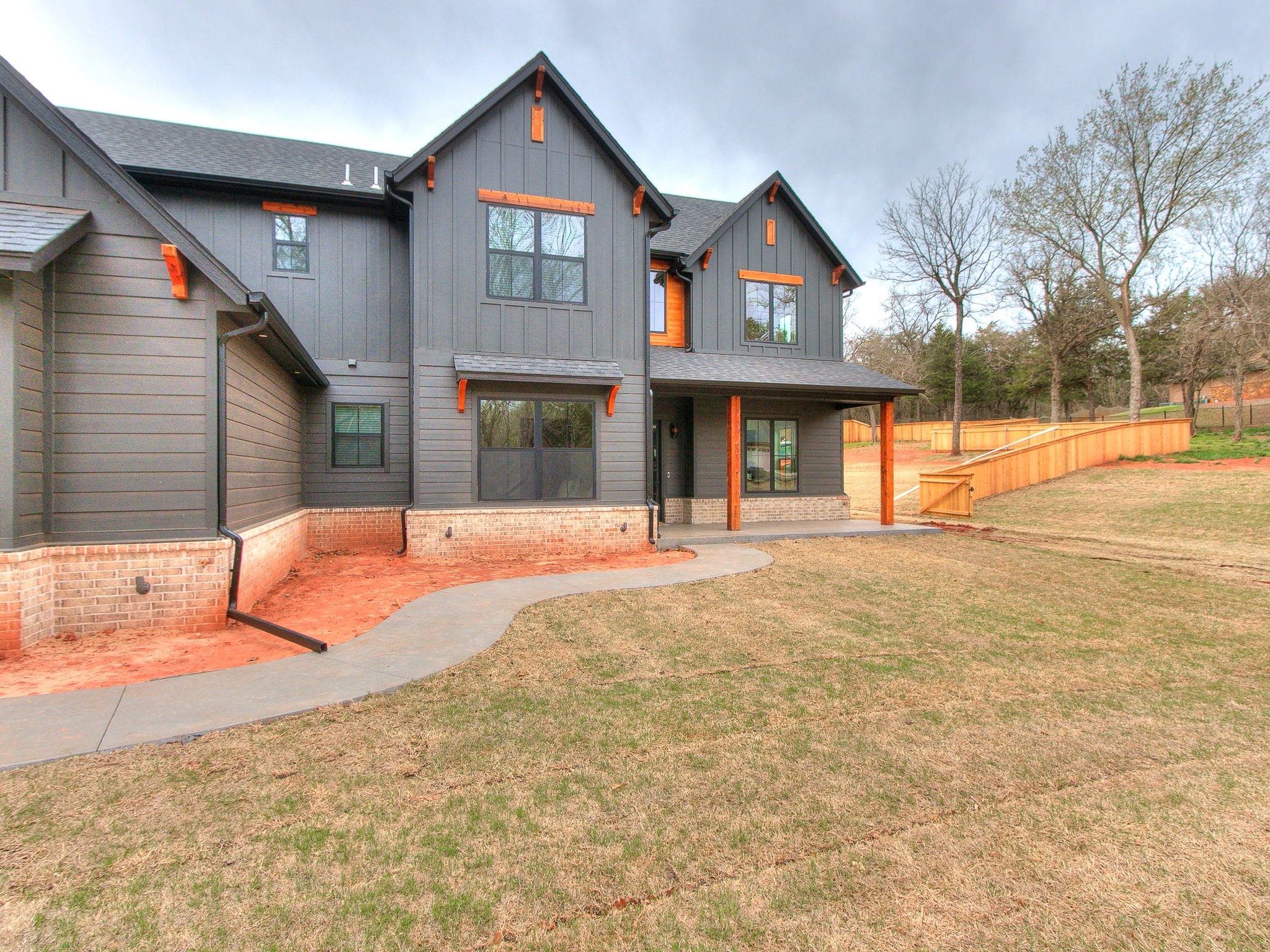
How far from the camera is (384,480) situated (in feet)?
35.1

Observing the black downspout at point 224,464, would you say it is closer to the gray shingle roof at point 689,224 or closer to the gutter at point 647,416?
the gutter at point 647,416

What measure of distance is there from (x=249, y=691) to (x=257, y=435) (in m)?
4.26

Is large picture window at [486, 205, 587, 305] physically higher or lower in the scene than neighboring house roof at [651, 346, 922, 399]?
higher

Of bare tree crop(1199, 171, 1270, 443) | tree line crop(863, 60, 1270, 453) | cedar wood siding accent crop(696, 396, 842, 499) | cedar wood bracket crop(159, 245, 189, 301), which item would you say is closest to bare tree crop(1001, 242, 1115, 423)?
tree line crop(863, 60, 1270, 453)

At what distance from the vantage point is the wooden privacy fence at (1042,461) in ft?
51.2

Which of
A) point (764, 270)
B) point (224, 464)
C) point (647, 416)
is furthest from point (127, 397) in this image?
point (764, 270)

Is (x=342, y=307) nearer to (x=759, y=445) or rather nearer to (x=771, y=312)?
(x=771, y=312)

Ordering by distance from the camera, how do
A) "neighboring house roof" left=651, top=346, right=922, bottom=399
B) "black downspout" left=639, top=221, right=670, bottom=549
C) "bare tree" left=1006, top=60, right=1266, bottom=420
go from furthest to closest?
"bare tree" left=1006, top=60, right=1266, bottom=420 < "neighboring house roof" left=651, top=346, right=922, bottom=399 < "black downspout" left=639, top=221, right=670, bottom=549

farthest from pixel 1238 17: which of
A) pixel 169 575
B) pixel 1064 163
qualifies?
pixel 169 575

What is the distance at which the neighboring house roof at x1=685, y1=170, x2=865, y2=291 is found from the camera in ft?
40.7

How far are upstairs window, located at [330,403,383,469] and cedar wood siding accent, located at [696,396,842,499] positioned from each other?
638cm

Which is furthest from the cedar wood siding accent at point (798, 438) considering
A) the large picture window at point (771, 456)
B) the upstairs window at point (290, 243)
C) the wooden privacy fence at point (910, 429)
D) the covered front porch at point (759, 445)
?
the wooden privacy fence at point (910, 429)

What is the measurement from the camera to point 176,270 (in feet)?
17.7

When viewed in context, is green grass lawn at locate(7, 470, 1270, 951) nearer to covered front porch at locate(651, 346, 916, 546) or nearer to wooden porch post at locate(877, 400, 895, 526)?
covered front porch at locate(651, 346, 916, 546)
